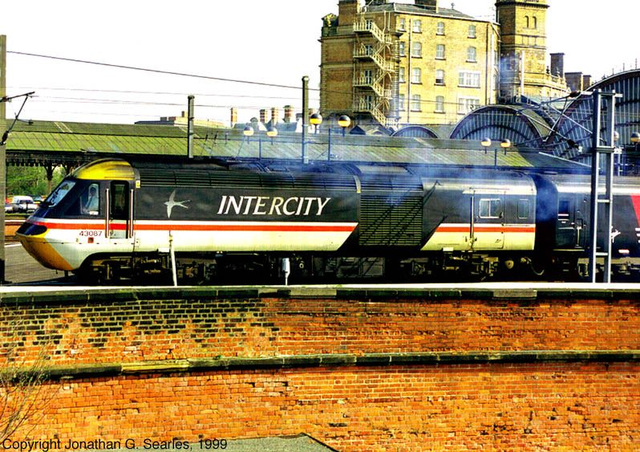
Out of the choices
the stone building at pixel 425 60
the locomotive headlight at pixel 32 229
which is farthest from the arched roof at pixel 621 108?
the locomotive headlight at pixel 32 229

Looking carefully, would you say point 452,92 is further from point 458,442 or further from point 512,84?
point 458,442

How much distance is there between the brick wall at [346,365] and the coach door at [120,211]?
6051mm

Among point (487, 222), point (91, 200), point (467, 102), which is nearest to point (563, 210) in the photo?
point (487, 222)

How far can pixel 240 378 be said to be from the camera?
17000mm

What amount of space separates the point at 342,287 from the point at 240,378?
2589 millimetres

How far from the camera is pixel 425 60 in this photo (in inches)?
3531

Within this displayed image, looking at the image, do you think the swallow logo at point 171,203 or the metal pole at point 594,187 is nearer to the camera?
the swallow logo at point 171,203

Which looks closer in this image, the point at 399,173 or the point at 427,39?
the point at 399,173

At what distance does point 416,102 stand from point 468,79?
255 inches

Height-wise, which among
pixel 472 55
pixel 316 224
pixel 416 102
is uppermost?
pixel 472 55

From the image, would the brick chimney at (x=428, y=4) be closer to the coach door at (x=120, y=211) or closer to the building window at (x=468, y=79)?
the building window at (x=468, y=79)

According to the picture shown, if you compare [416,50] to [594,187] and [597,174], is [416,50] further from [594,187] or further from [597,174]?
[594,187]

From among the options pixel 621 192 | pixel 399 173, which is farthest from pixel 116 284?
pixel 621 192

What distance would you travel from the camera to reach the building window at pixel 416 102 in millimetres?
89062
